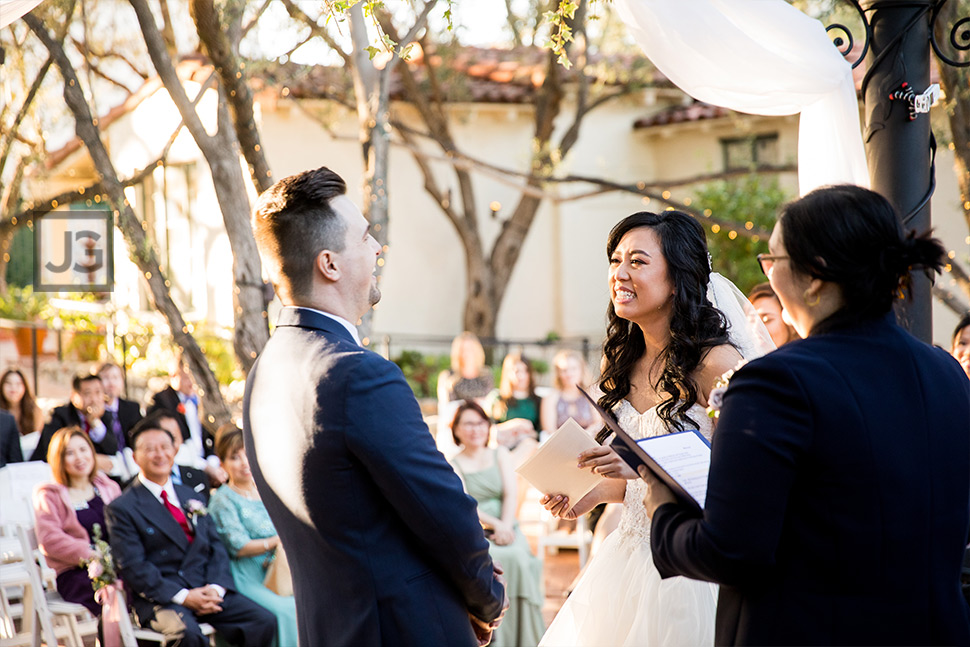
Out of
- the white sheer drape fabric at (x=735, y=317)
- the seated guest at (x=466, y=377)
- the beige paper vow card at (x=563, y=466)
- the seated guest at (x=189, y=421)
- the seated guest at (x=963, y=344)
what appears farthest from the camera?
the seated guest at (x=466, y=377)

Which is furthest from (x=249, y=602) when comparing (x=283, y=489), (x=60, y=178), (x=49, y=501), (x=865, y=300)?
(x=60, y=178)

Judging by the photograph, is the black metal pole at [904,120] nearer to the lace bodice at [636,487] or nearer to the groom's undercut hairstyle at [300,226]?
the lace bodice at [636,487]

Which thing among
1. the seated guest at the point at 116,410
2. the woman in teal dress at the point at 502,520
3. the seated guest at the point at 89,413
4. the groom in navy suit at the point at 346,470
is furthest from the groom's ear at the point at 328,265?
the seated guest at the point at 116,410

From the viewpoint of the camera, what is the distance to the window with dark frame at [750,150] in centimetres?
1599

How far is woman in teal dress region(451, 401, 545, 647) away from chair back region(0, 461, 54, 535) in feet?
9.49

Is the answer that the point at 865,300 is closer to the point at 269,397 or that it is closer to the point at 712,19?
the point at 269,397

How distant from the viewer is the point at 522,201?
15.6m

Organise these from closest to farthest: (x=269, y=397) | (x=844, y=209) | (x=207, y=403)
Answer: (x=844, y=209)
(x=269, y=397)
(x=207, y=403)

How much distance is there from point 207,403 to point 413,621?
5295mm

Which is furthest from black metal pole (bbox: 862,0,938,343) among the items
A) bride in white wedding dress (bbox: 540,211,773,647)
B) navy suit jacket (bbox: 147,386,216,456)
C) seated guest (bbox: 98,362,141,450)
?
seated guest (bbox: 98,362,141,450)

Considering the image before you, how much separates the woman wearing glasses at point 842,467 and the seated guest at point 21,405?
27.2 ft

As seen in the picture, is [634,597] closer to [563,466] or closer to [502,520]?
[563,466]

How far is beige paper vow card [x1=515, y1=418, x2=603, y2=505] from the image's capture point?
122 inches

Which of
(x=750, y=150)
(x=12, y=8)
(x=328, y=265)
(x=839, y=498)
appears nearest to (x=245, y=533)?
(x=12, y=8)
